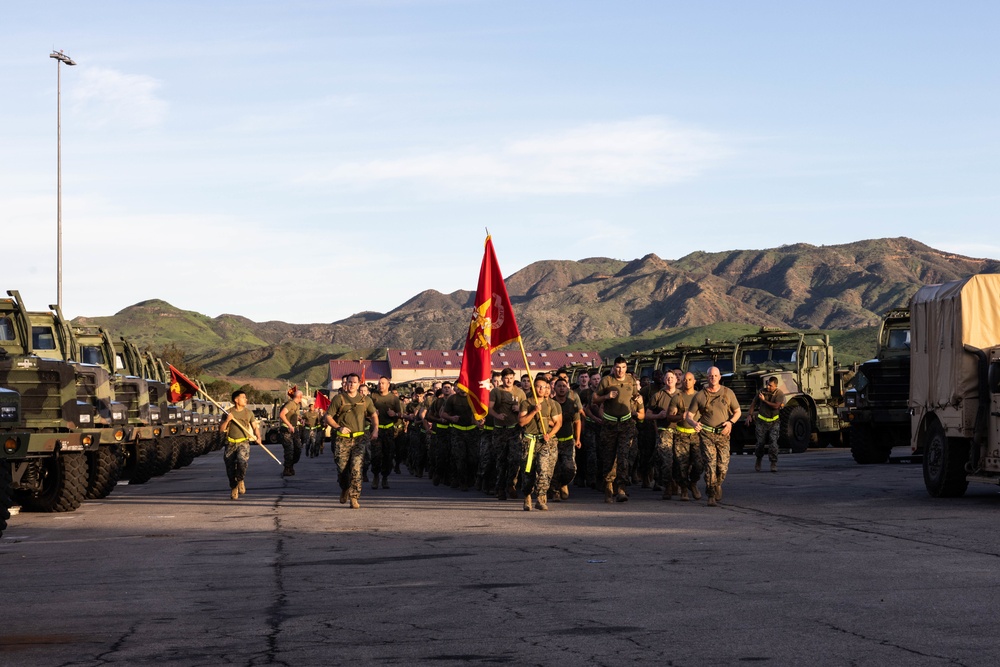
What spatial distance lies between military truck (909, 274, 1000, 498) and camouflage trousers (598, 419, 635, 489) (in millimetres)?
3942

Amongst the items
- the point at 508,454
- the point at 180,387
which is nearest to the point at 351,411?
the point at 508,454

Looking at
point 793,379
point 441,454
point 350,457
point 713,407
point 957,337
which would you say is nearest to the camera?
point 957,337

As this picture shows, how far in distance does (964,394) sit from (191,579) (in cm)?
1041

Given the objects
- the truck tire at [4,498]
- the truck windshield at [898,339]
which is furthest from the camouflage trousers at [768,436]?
the truck tire at [4,498]

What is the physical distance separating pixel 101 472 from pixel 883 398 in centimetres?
1497

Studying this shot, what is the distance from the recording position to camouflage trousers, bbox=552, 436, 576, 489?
1969cm

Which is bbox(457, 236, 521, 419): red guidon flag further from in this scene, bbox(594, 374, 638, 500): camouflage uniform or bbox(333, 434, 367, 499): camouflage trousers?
bbox(333, 434, 367, 499): camouflage trousers

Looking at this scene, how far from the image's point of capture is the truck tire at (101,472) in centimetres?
2177

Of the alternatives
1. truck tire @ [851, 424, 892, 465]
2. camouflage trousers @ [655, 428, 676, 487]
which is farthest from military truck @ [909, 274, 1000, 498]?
truck tire @ [851, 424, 892, 465]

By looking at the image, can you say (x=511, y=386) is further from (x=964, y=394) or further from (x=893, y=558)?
(x=893, y=558)

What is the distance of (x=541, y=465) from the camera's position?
60.7 feet

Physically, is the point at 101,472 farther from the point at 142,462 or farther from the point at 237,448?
the point at 142,462

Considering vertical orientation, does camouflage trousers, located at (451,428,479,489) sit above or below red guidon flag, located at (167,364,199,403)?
below

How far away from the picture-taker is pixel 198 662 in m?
7.65
